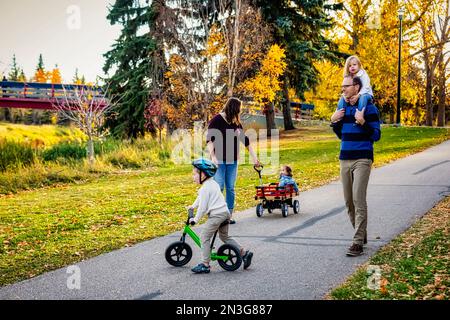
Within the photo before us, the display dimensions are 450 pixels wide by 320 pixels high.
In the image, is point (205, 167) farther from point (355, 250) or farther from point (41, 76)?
point (41, 76)

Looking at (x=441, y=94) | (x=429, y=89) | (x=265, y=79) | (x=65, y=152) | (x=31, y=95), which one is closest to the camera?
(x=65, y=152)

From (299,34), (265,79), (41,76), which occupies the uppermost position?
(41,76)

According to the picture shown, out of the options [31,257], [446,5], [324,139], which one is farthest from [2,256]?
[446,5]

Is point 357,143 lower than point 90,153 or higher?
higher

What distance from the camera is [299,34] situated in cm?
3356

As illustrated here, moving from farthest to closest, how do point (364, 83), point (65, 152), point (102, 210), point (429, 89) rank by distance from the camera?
point (429, 89)
point (65, 152)
point (102, 210)
point (364, 83)

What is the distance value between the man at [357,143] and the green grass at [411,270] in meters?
0.44

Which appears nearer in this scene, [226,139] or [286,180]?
[226,139]

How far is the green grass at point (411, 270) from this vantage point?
201 inches

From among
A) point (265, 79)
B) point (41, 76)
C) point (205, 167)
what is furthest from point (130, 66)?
point (41, 76)

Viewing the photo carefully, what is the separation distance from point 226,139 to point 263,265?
101 inches

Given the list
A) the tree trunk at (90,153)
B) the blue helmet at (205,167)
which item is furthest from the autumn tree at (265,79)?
the blue helmet at (205,167)

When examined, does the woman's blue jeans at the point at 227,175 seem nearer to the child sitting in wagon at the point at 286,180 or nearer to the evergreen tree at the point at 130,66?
the child sitting in wagon at the point at 286,180

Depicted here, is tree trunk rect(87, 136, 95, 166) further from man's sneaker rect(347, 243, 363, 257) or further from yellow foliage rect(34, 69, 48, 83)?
yellow foliage rect(34, 69, 48, 83)
